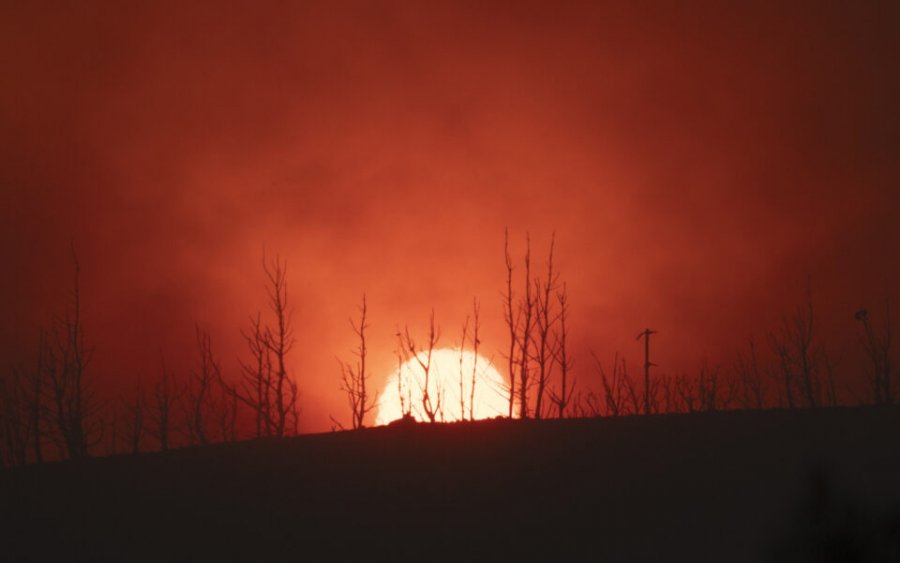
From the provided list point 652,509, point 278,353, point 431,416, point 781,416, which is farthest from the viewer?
point 278,353

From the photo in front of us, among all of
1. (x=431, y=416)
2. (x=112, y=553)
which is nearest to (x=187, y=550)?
(x=112, y=553)

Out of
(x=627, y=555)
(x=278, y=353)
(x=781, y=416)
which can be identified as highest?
(x=278, y=353)

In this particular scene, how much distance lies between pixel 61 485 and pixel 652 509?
1146cm

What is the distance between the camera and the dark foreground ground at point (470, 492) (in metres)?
13.8

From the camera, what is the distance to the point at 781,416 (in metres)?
16.8

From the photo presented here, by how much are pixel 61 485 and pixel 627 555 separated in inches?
447

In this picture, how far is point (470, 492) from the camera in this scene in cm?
1582

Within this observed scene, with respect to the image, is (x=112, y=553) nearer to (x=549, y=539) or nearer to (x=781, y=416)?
(x=549, y=539)

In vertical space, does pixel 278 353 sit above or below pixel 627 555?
above

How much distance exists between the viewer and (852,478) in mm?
13648

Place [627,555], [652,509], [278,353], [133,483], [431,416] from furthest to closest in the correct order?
[278,353], [431,416], [133,483], [652,509], [627,555]

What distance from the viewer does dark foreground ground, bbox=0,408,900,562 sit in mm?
13805

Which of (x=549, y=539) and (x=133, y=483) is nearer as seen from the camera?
(x=549, y=539)

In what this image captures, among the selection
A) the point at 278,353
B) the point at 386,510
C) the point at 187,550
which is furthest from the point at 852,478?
the point at 278,353
